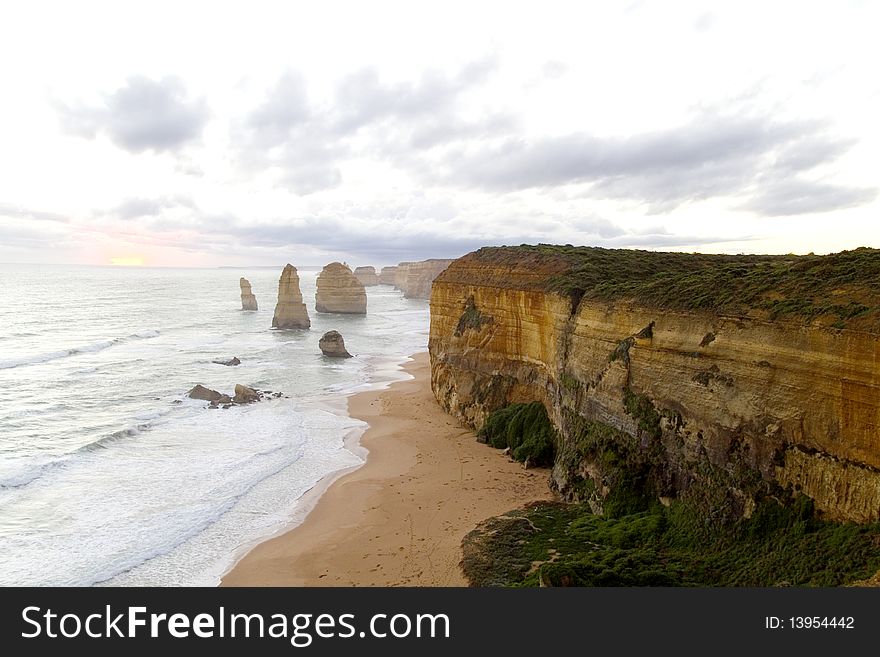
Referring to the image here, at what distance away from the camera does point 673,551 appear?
13.5 m

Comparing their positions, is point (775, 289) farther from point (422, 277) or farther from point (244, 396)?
point (422, 277)

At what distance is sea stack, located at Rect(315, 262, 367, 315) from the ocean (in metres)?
39.1

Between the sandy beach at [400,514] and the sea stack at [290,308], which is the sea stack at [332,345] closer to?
the sea stack at [290,308]

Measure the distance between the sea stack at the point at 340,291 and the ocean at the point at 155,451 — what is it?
39.1m

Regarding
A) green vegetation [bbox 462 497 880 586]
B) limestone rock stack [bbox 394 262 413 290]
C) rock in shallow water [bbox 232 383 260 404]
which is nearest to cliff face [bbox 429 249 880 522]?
green vegetation [bbox 462 497 880 586]

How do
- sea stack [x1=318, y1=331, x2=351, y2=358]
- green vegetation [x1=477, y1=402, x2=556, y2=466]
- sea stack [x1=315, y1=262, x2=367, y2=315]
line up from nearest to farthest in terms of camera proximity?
1. green vegetation [x1=477, y1=402, x2=556, y2=466]
2. sea stack [x1=318, y1=331, x2=351, y2=358]
3. sea stack [x1=315, y1=262, x2=367, y2=315]

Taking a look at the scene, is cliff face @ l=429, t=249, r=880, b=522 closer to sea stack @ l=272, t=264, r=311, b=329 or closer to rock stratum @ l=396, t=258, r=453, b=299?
sea stack @ l=272, t=264, r=311, b=329

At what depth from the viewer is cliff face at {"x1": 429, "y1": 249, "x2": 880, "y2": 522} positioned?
11.2m

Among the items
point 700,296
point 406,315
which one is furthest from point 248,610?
point 406,315

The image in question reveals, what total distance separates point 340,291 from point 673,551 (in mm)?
92326

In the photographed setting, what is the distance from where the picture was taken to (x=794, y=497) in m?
12.2

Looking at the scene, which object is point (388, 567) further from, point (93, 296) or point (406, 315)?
point (93, 296)

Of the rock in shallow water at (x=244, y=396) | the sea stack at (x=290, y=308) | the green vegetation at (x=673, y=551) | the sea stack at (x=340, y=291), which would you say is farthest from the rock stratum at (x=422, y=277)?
the green vegetation at (x=673, y=551)

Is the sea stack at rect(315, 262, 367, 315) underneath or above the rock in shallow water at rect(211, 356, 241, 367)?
above
